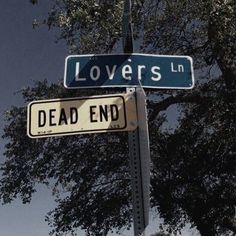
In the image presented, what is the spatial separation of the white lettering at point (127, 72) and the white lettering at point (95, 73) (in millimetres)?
192

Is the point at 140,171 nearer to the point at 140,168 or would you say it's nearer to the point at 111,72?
the point at 140,168

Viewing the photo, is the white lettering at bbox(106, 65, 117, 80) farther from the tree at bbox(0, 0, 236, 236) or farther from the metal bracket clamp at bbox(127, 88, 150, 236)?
the tree at bbox(0, 0, 236, 236)

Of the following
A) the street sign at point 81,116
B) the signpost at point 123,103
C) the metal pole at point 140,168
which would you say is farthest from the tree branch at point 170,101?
the metal pole at point 140,168

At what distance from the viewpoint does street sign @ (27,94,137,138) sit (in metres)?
3.89

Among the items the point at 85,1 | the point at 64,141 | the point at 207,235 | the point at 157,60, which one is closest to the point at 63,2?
the point at 85,1

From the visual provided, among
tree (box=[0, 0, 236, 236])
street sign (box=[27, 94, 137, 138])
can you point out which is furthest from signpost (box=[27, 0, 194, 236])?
tree (box=[0, 0, 236, 236])

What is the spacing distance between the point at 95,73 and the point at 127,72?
A: 249mm

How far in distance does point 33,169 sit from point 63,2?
7073 millimetres

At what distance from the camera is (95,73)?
418cm

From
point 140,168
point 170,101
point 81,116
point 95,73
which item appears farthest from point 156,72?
point 170,101

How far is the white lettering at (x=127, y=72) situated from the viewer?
13.4 feet

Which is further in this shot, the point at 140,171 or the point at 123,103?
the point at 123,103

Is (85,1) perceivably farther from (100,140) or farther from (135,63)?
(135,63)

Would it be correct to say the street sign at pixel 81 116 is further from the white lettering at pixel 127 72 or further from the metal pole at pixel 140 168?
the white lettering at pixel 127 72
